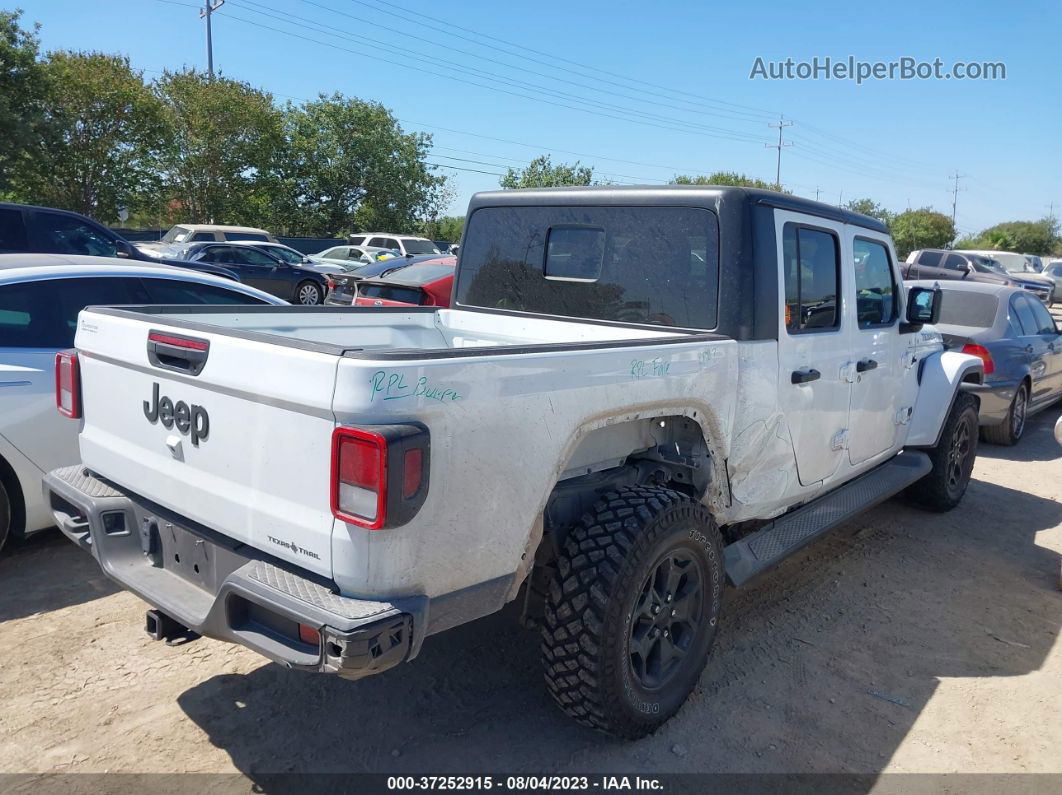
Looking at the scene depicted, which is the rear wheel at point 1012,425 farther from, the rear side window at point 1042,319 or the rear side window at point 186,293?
the rear side window at point 186,293

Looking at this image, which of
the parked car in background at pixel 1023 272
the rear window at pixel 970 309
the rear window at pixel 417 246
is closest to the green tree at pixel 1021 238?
the parked car in background at pixel 1023 272

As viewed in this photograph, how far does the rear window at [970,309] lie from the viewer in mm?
8414

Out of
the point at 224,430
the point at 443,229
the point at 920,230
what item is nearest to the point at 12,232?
the point at 224,430

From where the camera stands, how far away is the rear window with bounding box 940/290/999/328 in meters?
8.41

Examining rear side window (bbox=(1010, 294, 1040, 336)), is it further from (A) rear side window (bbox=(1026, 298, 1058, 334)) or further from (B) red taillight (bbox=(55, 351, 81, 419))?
(B) red taillight (bbox=(55, 351, 81, 419))

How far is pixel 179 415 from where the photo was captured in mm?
2762

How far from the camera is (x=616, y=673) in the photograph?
289cm

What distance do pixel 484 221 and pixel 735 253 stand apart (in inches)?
62.1

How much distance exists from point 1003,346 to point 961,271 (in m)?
17.0

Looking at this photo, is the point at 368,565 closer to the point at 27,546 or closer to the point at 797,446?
the point at 797,446

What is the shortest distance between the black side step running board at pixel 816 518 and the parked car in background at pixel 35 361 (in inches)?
133

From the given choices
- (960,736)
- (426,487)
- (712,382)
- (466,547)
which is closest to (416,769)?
(466,547)

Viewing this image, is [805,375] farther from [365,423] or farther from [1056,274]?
[1056,274]

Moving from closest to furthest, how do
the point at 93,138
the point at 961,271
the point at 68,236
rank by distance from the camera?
the point at 68,236 < the point at 961,271 < the point at 93,138
